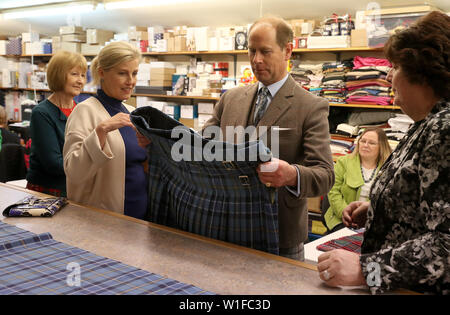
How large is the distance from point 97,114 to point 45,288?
120 centimetres

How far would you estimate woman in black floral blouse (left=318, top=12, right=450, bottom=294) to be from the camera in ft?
3.86

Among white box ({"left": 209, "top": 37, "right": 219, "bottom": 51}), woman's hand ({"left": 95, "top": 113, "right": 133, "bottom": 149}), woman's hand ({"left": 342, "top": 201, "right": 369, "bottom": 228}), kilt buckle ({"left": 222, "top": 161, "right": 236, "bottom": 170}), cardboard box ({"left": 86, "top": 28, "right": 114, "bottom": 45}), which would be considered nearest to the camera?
kilt buckle ({"left": 222, "top": 161, "right": 236, "bottom": 170})

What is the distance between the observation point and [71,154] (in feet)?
6.96

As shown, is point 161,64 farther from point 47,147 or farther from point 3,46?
point 3,46

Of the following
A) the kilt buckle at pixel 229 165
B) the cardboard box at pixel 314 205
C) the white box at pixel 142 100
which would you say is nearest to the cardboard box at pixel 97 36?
the white box at pixel 142 100

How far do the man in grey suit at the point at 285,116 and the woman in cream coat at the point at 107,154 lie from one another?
0.50 meters

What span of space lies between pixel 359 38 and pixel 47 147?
341cm

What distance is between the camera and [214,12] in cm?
575

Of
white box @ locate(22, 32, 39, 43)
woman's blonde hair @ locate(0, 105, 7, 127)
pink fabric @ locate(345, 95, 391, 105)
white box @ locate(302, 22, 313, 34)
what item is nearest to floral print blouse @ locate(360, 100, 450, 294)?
pink fabric @ locate(345, 95, 391, 105)

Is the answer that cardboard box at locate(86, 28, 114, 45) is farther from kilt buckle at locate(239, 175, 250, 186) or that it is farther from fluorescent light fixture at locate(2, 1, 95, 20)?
kilt buckle at locate(239, 175, 250, 186)

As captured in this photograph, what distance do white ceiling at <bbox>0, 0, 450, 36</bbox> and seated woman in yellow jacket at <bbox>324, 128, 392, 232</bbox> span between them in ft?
4.88

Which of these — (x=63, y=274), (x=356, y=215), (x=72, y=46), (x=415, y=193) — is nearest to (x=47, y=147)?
(x=63, y=274)

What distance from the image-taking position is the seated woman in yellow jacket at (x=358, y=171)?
410 cm

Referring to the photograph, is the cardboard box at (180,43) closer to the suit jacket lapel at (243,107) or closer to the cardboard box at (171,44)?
the cardboard box at (171,44)
